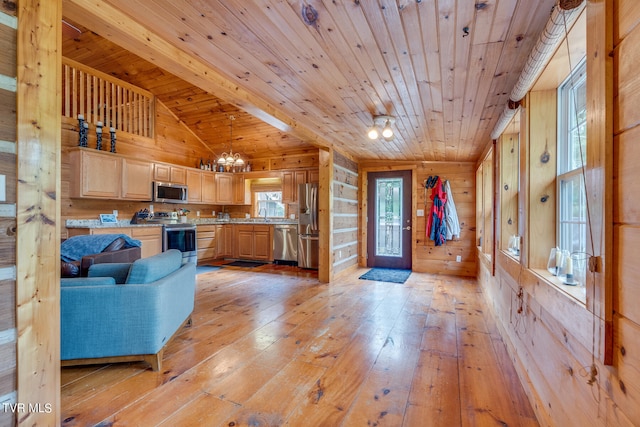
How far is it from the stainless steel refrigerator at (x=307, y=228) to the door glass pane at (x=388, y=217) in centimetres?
128

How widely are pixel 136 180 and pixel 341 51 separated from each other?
4.65m

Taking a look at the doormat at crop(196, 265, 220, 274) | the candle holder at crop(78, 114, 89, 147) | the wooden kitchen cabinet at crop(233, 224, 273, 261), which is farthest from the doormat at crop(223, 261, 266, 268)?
the candle holder at crop(78, 114, 89, 147)

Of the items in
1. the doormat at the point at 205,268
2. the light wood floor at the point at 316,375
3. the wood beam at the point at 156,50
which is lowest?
the light wood floor at the point at 316,375

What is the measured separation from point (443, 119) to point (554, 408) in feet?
8.52

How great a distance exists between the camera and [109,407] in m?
1.62

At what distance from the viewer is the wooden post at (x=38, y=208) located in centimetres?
118

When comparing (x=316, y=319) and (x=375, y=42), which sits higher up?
(x=375, y=42)

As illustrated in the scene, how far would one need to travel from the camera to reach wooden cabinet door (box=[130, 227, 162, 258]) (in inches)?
191

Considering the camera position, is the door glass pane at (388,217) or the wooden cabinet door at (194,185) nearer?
the door glass pane at (388,217)

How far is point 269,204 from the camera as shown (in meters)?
7.28

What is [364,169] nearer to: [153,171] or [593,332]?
[153,171]

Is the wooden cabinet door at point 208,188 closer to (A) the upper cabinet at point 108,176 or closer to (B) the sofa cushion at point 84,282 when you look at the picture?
(A) the upper cabinet at point 108,176

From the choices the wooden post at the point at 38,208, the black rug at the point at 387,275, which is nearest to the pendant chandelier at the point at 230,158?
the black rug at the point at 387,275

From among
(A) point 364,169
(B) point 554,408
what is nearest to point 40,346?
(B) point 554,408
